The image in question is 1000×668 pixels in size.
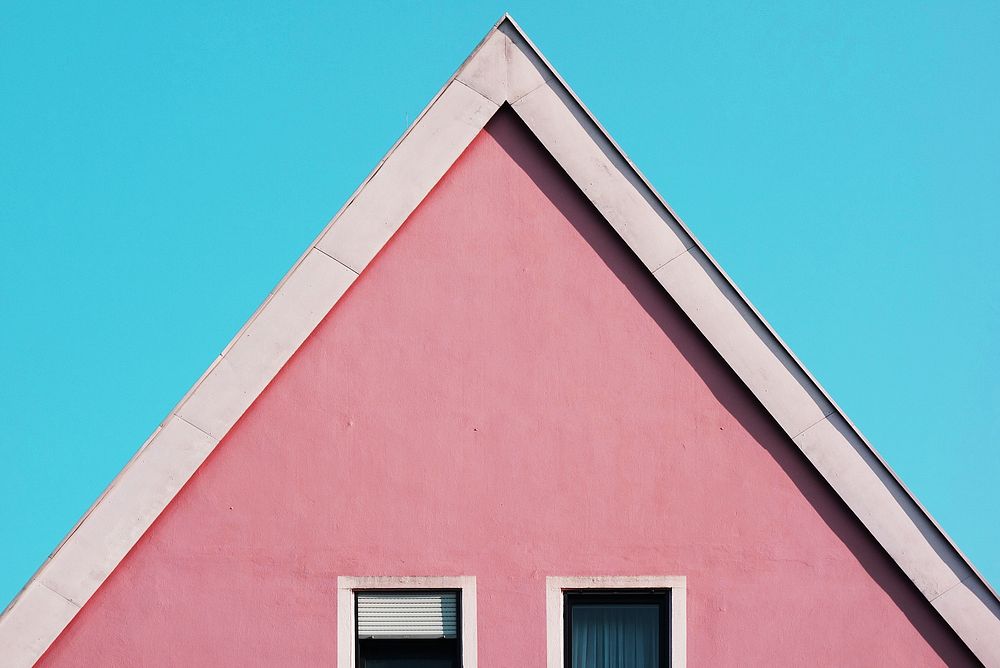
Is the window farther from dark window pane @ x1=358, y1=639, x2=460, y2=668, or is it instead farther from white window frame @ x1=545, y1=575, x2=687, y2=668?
dark window pane @ x1=358, y1=639, x2=460, y2=668

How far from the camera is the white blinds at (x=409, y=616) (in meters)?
13.5

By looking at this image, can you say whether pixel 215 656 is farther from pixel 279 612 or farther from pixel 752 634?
pixel 752 634

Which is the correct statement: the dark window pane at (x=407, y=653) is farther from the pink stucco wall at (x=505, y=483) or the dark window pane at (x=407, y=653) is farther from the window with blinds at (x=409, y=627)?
the pink stucco wall at (x=505, y=483)

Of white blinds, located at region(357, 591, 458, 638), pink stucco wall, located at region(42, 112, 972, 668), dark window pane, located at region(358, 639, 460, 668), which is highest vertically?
pink stucco wall, located at region(42, 112, 972, 668)

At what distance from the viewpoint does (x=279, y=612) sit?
43.8 feet

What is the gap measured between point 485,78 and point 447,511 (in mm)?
3472

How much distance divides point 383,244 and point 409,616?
291 centimetres

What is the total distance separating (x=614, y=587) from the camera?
530 inches

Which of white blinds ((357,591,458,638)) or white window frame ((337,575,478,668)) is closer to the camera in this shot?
white window frame ((337,575,478,668))

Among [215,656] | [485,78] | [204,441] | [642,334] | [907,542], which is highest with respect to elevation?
[485,78]

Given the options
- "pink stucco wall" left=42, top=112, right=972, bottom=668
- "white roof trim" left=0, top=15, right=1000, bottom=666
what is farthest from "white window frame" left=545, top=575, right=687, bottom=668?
"white roof trim" left=0, top=15, right=1000, bottom=666

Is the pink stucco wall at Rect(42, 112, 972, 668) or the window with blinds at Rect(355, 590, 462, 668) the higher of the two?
the pink stucco wall at Rect(42, 112, 972, 668)

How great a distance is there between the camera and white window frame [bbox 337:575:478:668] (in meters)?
13.4

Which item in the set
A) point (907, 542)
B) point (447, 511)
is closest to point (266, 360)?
point (447, 511)
